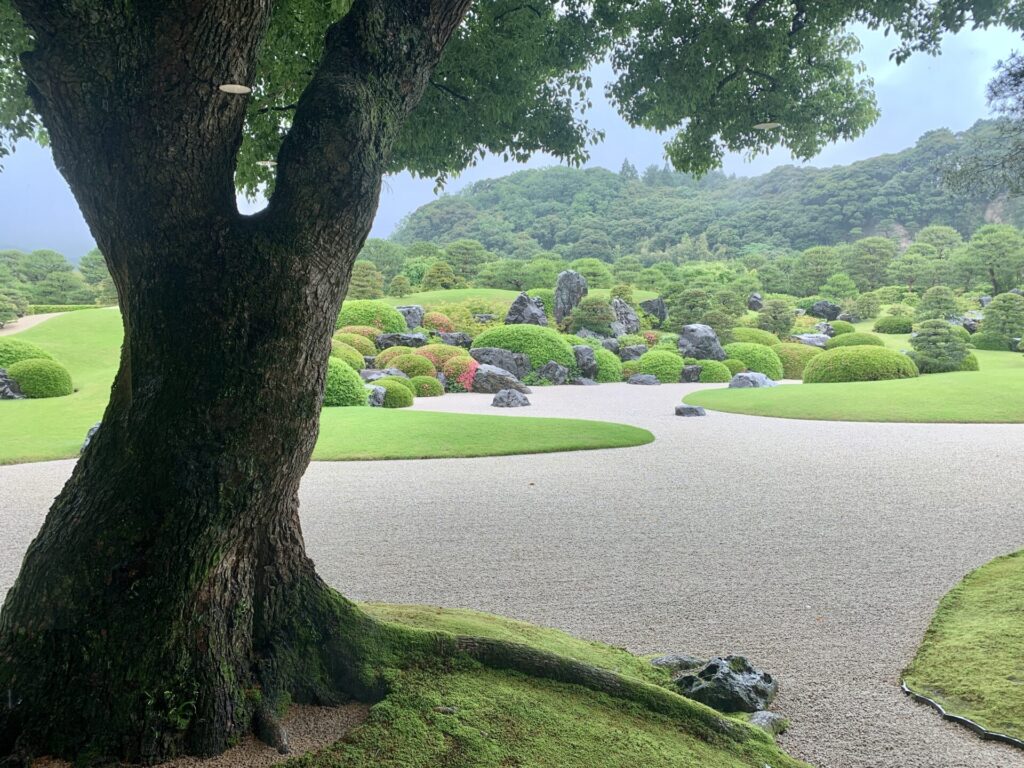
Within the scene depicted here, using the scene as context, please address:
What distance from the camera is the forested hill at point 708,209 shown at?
4350cm

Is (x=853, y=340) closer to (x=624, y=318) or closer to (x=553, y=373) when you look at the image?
(x=624, y=318)

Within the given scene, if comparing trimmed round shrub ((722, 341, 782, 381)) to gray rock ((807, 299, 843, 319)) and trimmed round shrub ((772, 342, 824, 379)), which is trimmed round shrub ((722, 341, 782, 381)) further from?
gray rock ((807, 299, 843, 319))

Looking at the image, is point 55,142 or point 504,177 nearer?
point 55,142

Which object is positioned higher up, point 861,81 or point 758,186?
point 758,186

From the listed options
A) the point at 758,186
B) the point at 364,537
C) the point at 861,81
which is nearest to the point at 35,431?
the point at 364,537

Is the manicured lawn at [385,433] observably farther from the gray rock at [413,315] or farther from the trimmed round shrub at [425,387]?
Result: the gray rock at [413,315]

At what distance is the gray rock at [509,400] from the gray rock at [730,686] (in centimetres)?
1064

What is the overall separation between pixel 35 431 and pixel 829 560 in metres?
10.8

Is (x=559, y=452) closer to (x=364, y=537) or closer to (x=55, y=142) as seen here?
(x=364, y=537)

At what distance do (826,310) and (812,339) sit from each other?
27.2ft

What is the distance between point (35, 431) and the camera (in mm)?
9836

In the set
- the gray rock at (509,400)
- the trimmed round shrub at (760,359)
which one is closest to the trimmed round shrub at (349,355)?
the gray rock at (509,400)

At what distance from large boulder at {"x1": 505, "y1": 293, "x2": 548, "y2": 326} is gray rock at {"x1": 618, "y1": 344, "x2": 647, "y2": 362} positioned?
125 inches

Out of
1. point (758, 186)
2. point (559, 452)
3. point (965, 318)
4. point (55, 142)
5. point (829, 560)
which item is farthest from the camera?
point (758, 186)
